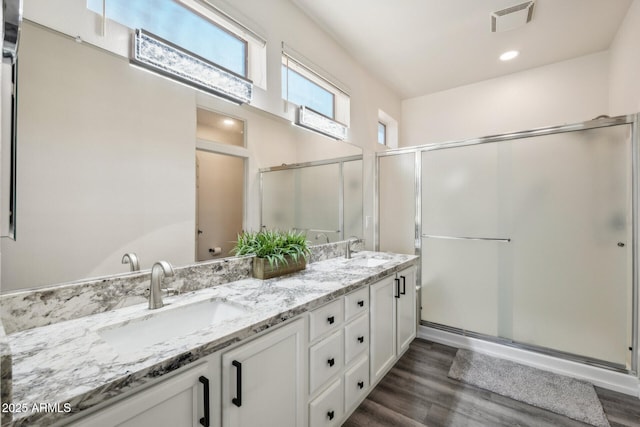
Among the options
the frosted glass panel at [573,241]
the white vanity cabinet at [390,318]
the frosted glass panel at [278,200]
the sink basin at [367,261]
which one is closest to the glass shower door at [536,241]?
the frosted glass panel at [573,241]

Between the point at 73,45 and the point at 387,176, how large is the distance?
263 centimetres

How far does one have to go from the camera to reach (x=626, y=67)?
210 cm

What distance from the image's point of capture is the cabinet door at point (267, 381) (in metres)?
0.93

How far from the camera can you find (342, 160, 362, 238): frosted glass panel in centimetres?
266

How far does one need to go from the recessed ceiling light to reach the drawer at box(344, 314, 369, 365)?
272 cm

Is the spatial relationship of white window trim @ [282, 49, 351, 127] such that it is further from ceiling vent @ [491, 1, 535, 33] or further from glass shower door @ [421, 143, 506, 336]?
ceiling vent @ [491, 1, 535, 33]

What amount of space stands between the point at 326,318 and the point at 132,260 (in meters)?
0.94

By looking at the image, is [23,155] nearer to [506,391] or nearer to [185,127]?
[185,127]

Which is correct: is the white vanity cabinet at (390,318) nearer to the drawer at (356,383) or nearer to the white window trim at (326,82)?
the drawer at (356,383)

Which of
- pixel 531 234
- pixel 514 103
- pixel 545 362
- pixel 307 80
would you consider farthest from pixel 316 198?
pixel 514 103

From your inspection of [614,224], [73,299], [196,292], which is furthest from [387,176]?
[73,299]

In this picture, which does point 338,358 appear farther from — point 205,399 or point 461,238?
point 461,238

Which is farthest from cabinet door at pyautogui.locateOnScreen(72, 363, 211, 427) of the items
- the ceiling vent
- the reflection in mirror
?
the ceiling vent

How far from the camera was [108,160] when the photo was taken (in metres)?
1.12
